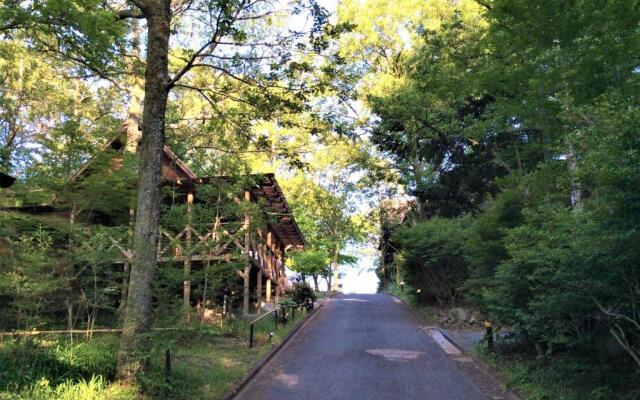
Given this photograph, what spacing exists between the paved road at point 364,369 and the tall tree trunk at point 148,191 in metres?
2.21

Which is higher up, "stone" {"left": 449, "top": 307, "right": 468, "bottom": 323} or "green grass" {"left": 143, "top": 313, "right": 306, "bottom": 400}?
"stone" {"left": 449, "top": 307, "right": 468, "bottom": 323}

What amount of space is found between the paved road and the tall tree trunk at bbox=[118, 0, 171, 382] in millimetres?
2213

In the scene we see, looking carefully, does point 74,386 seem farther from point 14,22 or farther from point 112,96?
point 112,96

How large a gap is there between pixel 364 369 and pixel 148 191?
5.80 metres

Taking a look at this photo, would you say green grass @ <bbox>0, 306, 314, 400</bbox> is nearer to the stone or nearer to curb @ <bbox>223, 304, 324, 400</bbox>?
curb @ <bbox>223, 304, 324, 400</bbox>

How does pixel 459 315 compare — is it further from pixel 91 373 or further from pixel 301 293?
pixel 91 373

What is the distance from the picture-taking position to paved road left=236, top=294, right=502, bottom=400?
8.95 metres

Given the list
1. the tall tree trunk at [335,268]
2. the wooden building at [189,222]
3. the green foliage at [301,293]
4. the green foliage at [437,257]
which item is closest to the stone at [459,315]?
the green foliage at [437,257]

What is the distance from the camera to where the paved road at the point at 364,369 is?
29.3 feet

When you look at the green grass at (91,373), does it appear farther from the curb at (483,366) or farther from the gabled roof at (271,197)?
the gabled roof at (271,197)

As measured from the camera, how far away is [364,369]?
11.0 meters

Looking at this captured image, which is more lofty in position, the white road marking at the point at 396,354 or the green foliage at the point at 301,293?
the green foliage at the point at 301,293

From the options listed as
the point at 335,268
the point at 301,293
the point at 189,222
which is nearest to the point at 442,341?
the point at 189,222

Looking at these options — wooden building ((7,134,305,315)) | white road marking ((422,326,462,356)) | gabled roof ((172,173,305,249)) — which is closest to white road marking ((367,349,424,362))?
white road marking ((422,326,462,356))
